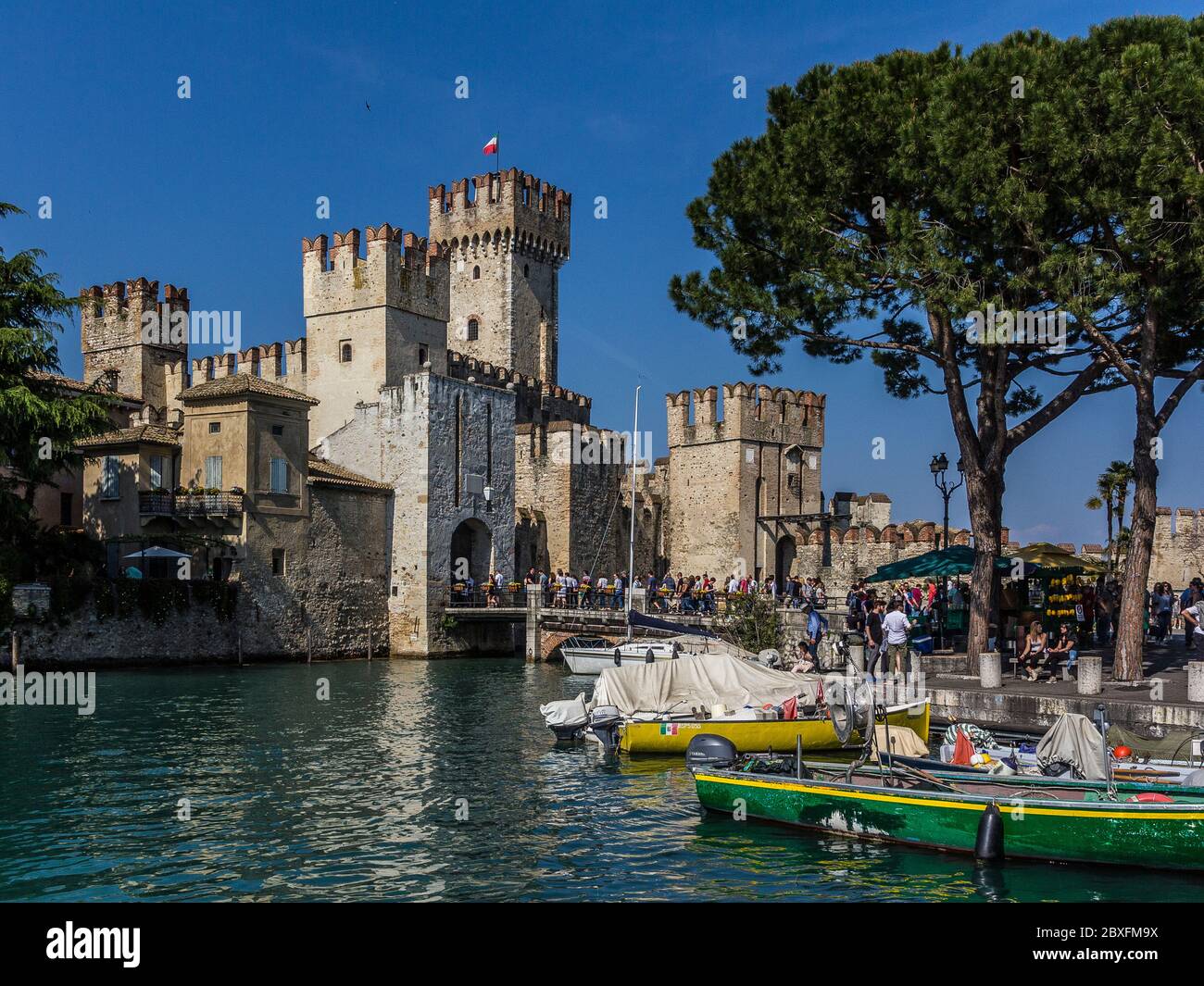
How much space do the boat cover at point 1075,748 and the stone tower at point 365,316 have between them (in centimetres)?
2999

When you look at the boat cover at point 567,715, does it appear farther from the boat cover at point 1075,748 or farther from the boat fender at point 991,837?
the boat fender at point 991,837

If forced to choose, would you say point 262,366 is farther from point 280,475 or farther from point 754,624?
point 754,624

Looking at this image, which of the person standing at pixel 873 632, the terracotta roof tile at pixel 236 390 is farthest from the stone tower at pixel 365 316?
the person standing at pixel 873 632

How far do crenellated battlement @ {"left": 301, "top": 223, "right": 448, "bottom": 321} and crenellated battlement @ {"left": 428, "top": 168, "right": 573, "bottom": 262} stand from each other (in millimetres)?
13419

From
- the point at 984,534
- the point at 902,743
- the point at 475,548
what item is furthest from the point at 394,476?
the point at 902,743

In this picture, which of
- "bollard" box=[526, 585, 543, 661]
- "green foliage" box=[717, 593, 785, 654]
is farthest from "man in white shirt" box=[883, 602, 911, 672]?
"bollard" box=[526, 585, 543, 661]

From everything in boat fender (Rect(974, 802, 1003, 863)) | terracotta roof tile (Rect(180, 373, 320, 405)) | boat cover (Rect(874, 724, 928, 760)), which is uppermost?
terracotta roof tile (Rect(180, 373, 320, 405))

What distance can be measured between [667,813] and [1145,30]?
13.5 meters

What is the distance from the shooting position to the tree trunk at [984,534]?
21.1 metres

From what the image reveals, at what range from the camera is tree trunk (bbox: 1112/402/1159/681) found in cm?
1819

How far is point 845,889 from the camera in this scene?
37.1 ft

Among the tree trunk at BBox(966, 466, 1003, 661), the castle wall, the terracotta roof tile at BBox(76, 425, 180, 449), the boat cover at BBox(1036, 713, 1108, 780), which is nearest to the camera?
the boat cover at BBox(1036, 713, 1108, 780)

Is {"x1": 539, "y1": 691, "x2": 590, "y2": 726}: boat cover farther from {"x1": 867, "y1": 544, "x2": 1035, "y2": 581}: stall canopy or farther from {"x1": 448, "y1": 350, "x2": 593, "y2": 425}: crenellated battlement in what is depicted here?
{"x1": 448, "y1": 350, "x2": 593, "y2": 425}: crenellated battlement

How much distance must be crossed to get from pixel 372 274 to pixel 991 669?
2746cm
